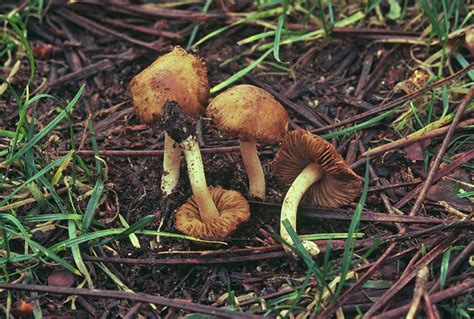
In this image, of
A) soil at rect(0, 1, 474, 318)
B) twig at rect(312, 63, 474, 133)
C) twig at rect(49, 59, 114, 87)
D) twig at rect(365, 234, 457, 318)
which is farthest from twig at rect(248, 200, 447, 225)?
twig at rect(49, 59, 114, 87)

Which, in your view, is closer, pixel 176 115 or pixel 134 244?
pixel 176 115

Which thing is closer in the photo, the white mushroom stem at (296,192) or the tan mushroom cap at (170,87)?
the tan mushroom cap at (170,87)

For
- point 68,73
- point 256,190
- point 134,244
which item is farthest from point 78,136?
point 256,190

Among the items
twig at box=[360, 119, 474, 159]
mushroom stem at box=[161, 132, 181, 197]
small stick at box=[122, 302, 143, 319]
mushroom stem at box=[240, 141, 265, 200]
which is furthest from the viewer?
twig at box=[360, 119, 474, 159]

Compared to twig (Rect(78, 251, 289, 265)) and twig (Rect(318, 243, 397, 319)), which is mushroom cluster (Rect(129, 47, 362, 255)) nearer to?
twig (Rect(78, 251, 289, 265))

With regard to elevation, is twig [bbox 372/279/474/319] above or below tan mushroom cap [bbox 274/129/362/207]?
below

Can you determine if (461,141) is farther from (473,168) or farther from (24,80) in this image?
(24,80)

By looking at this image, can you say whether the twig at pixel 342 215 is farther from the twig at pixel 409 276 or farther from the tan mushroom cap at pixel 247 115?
the tan mushroom cap at pixel 247 115

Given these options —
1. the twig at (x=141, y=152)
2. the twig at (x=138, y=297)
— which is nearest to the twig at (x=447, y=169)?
the twig at (x=141, y=152)
